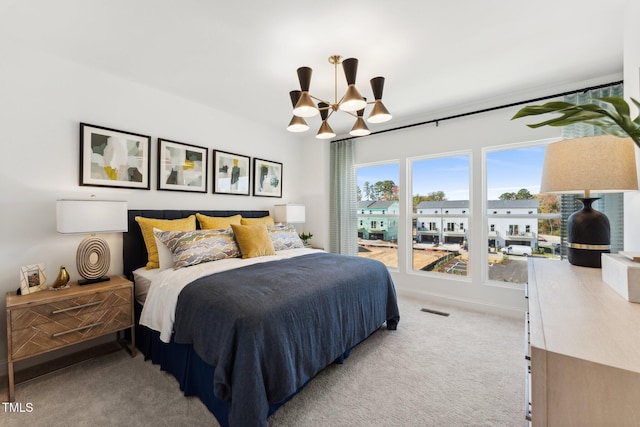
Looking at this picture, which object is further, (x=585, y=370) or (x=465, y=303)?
(x=465, y=303)

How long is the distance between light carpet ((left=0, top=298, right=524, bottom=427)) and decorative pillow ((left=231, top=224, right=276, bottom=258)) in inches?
47.8

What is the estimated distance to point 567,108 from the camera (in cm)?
92

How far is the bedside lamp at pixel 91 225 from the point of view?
212 centimetres

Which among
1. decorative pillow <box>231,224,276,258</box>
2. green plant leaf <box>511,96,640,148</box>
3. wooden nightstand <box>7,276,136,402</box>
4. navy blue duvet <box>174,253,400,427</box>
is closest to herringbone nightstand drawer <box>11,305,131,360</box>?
wooden nightstand <box>7,276,136,402</box>

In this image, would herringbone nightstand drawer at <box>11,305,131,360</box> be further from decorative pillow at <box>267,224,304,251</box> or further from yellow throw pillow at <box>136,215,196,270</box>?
decorative pillow at <box>267,224,304,251</box>

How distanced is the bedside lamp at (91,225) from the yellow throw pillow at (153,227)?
12.7 inches

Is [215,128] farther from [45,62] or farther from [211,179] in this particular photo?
[45,62]

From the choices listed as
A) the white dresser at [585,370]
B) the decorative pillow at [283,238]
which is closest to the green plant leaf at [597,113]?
the white dresser at [585,370]

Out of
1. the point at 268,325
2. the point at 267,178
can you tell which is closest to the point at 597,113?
the point at 268,325

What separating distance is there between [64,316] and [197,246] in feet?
3.34

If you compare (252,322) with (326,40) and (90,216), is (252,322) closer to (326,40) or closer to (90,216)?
(90,216)

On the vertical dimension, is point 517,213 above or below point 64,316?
above

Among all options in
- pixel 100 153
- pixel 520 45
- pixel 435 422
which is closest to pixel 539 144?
pixel 520 45

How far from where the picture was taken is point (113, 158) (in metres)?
2.69
